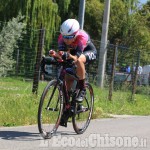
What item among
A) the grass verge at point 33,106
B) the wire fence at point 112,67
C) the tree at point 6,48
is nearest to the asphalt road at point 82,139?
the grass verge at point 33,106

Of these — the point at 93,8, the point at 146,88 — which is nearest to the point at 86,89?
the point at 146,88

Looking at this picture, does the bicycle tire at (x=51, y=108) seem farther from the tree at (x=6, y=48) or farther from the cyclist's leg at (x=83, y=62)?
the tree at (x=6, y=48)

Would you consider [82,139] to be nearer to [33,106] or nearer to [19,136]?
[19,136]

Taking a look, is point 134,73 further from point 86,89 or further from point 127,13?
point 127,13

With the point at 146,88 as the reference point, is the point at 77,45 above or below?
above

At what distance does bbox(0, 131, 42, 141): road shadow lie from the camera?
23.2 ft

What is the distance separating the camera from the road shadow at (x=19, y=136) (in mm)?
7080

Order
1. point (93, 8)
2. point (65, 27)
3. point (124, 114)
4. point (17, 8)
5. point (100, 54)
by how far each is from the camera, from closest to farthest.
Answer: point (65, 27), point (124, 114), point (100, 54), point (17, 8), point (93, 8)

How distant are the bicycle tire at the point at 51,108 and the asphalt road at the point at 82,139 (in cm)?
16

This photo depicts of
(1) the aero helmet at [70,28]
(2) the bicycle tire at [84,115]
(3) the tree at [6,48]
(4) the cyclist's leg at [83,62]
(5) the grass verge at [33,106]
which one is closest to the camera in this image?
(1) the aero helmet at [70,28]

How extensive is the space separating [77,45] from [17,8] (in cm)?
1725

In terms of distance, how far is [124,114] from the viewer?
40.8ft

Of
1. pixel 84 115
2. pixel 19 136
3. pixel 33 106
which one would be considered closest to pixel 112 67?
pixel 33 106

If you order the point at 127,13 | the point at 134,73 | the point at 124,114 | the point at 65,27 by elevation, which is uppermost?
the point at 127,13
